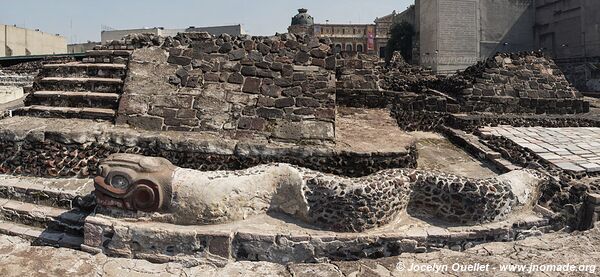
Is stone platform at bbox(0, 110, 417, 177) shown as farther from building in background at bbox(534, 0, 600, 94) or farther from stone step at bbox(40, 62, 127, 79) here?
building in background at bbox(534, 0, 600, 94)

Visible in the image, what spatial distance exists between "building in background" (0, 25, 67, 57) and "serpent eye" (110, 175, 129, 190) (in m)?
35.3

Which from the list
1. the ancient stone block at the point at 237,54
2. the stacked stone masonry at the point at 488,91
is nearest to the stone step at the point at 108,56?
the ancient stone block at the point at 237,54

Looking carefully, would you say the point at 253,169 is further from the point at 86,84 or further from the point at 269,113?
the point at 86,84

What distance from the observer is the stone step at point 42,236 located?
11.7 ft

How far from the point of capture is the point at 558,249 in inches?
144

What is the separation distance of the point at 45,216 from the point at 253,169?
190 centimetres

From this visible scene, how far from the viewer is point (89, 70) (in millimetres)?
5605

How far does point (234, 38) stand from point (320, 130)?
1.70 m

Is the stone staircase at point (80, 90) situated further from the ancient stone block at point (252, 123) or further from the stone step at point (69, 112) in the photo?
the ancient stone block at point (252, 123)

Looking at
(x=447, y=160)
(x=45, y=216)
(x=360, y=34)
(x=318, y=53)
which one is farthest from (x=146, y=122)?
(x=360, y=34)

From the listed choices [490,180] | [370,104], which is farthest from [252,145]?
[370,104]

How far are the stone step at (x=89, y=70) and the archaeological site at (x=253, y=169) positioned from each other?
20 mm

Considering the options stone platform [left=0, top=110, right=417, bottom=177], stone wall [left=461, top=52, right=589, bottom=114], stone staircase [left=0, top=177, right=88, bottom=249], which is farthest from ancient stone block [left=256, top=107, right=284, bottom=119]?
stone wall [left=461, top=52, right=589, bottom=114]

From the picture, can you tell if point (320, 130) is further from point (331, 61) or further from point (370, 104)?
point (370, 104)
